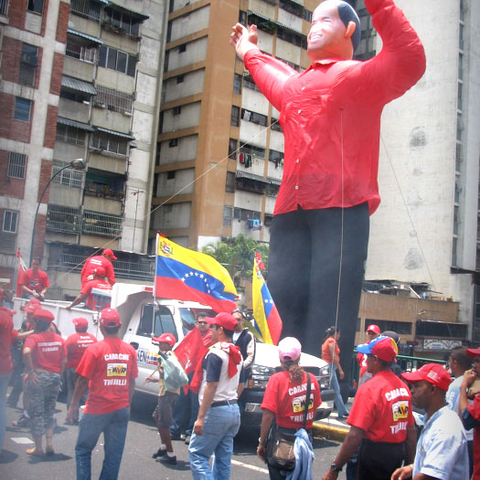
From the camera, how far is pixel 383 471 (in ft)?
11.2

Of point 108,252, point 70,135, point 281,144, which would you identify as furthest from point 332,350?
point 70,135

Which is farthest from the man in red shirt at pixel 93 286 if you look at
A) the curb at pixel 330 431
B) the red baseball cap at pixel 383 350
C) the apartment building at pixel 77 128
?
the red baseball cap at pixel 383 350

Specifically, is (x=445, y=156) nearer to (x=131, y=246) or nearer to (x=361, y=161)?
(x=361, y=161)

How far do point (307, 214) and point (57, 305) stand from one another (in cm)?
457

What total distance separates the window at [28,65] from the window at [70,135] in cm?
180

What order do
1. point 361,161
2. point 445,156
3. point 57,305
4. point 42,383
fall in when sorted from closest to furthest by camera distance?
1. point 361,161
2. point 445,156
3. point 42,383
4. point 57,305

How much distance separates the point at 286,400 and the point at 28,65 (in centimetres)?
266

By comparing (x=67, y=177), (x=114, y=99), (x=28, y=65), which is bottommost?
(x=67, y=177)

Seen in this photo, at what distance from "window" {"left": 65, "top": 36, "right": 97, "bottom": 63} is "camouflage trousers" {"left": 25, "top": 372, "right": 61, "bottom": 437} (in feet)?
9.08

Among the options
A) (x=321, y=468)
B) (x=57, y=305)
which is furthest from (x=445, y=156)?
(x=57, y=305)

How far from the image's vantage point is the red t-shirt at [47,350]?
505 centimetres

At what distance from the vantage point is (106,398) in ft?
13.3

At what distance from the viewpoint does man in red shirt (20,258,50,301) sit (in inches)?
193

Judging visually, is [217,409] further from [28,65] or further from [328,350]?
[28,65]
